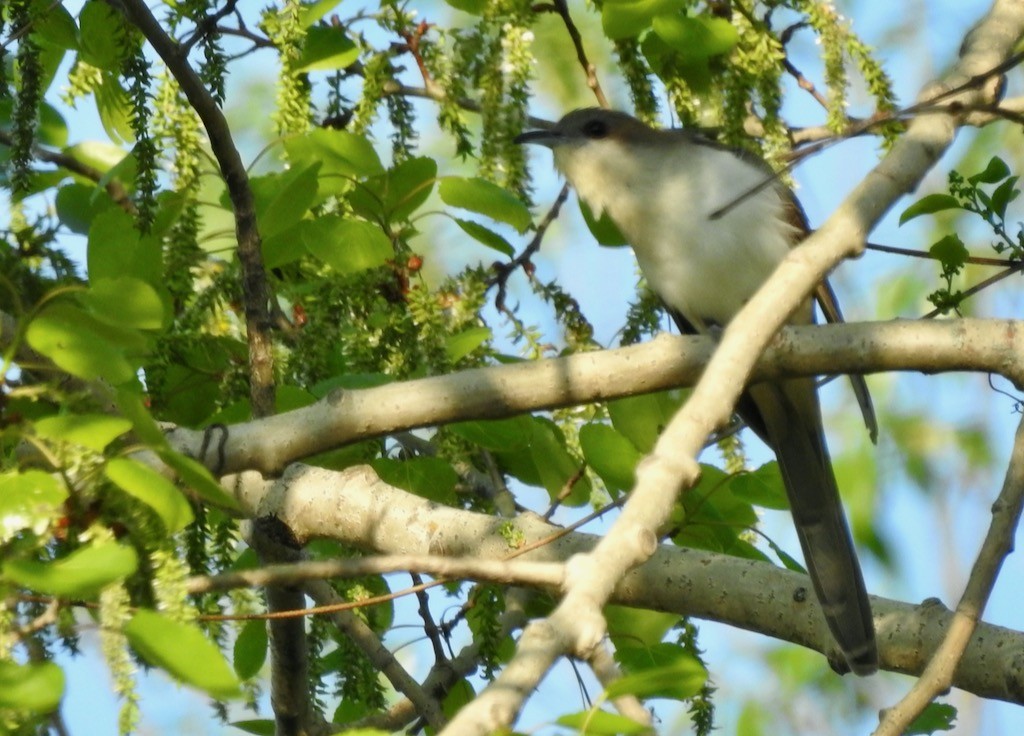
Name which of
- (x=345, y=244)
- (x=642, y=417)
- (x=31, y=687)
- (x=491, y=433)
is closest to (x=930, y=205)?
(x=642, y=417)

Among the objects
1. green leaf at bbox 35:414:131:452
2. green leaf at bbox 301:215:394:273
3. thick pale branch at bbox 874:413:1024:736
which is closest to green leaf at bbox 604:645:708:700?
thick pale branch at bbox 874:413:1024:736

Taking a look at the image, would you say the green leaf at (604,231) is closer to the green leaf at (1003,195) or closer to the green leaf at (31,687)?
the green leaf at (1003,195)

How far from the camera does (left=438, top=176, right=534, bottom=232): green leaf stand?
3047mm

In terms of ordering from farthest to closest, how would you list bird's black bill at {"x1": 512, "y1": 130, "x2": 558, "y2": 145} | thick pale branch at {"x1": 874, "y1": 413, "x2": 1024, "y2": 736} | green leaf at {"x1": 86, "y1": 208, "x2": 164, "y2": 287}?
bird's black bill at {"x1": 512, "y1": 130, "x2": 558, "y2": 145} → green leaf at {"x1": 86, "y1": 208, "x2": 164, "y2": 287} → thick pale branch at {"x1": 874, "y1": 413, "x2": 1024, "y2": 736}

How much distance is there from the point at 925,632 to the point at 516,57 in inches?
63.4

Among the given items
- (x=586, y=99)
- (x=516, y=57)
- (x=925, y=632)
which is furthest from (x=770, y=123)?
(x=586, y=99)

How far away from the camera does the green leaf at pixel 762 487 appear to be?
3047mm

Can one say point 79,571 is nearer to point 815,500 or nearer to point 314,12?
point 314,12

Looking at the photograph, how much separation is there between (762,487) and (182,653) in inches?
74.5

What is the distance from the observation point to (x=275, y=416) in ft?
8.84

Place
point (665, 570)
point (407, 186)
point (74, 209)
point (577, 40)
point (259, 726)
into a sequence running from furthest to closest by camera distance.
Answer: point (577, 40)
point (74, 209)
point (259, 726)
point (407, 186)
point (665, 570)

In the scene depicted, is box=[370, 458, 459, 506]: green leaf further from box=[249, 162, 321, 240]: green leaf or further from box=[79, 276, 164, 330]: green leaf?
box=[79, 276, 164, 330]: green leaf

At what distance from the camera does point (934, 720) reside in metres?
2.58

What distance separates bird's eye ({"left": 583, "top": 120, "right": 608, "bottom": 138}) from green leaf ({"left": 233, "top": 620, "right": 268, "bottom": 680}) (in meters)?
2.45
